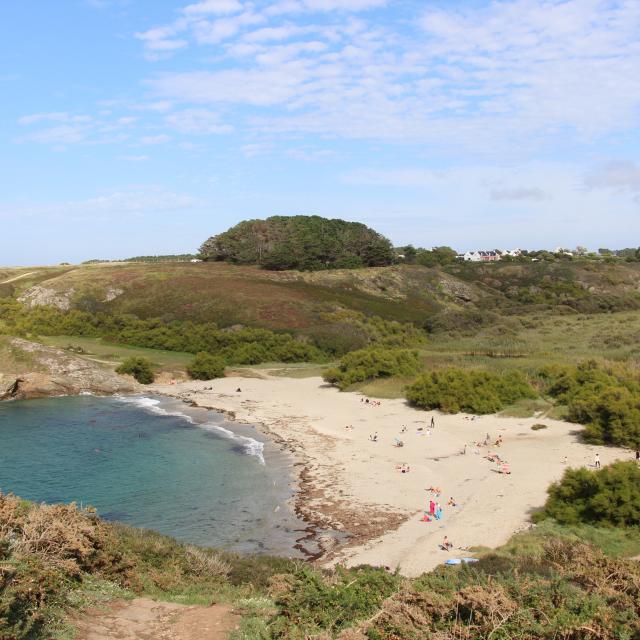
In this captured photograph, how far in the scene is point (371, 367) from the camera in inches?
2085

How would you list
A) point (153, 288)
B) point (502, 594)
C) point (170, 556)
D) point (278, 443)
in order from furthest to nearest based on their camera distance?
point (153, 288), point (278, 443), point (170, 556), point (502, 594)

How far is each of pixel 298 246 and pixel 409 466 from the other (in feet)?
292

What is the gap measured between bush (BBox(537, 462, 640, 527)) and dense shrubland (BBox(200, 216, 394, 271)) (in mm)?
92329

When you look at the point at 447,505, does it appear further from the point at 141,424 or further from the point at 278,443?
the point at 141,424

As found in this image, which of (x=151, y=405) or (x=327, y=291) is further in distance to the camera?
(x=327, y=291)

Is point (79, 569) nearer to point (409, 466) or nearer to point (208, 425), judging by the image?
point (409, 466)

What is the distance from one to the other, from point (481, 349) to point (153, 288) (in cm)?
5185

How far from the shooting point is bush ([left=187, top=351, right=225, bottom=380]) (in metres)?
58.8

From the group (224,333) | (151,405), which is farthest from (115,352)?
(151,405)

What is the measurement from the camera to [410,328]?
81.7m

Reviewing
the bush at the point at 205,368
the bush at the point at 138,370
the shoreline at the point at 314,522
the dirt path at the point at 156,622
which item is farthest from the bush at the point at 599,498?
the bush at the point at 138,370

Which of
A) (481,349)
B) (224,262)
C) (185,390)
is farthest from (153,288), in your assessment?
(481,349)

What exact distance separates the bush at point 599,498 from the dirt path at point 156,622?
14.7 m

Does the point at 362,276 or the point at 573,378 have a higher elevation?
the point at 362,276
